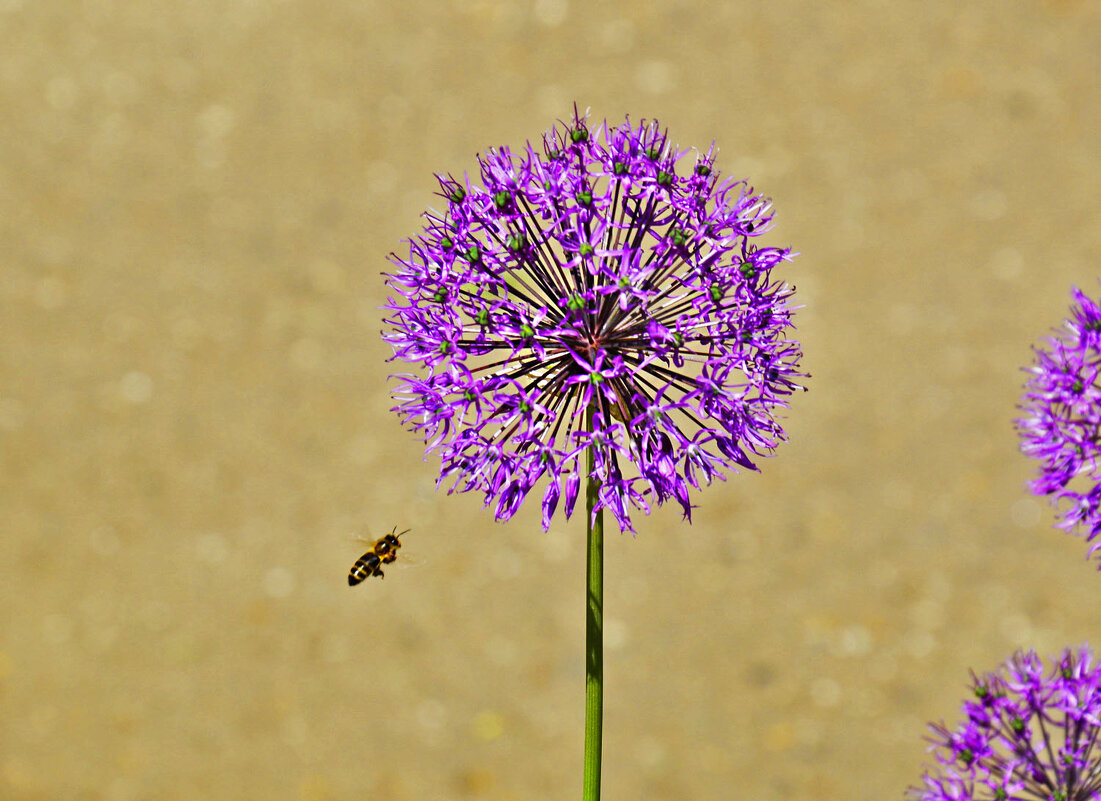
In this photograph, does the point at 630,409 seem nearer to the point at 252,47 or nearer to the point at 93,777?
the point at 93,777

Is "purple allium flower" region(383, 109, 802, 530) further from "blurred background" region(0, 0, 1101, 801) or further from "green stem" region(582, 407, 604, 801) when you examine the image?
"blurred background" region(0, 0, 1101, 801)

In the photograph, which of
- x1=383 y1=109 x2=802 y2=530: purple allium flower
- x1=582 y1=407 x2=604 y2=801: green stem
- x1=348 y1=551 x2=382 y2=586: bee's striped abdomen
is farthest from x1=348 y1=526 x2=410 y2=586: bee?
x1=582 y1=407 x2=604 y2=801: green stem

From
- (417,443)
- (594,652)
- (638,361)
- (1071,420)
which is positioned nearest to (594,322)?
(638,361)

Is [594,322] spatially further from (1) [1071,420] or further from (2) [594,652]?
(1) [1071,420]

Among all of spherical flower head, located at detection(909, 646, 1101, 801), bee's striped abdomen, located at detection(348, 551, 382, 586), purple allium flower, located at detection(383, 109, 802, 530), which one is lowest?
spherical flower head, located at detection(909, 646, 1101, 801)

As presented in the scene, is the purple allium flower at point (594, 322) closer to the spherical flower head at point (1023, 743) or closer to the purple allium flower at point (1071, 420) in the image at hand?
the purple allium flower at point (1071, 420)

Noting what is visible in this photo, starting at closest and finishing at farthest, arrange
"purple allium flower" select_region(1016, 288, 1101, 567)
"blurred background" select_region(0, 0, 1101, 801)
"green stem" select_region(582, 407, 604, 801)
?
"green stem" select_region(582, 407, 604, 801) < "purple allium flower" select_region(1016, 288, 1101, 567) < "blurred background" select_region(0, 0, 1101, 801)
